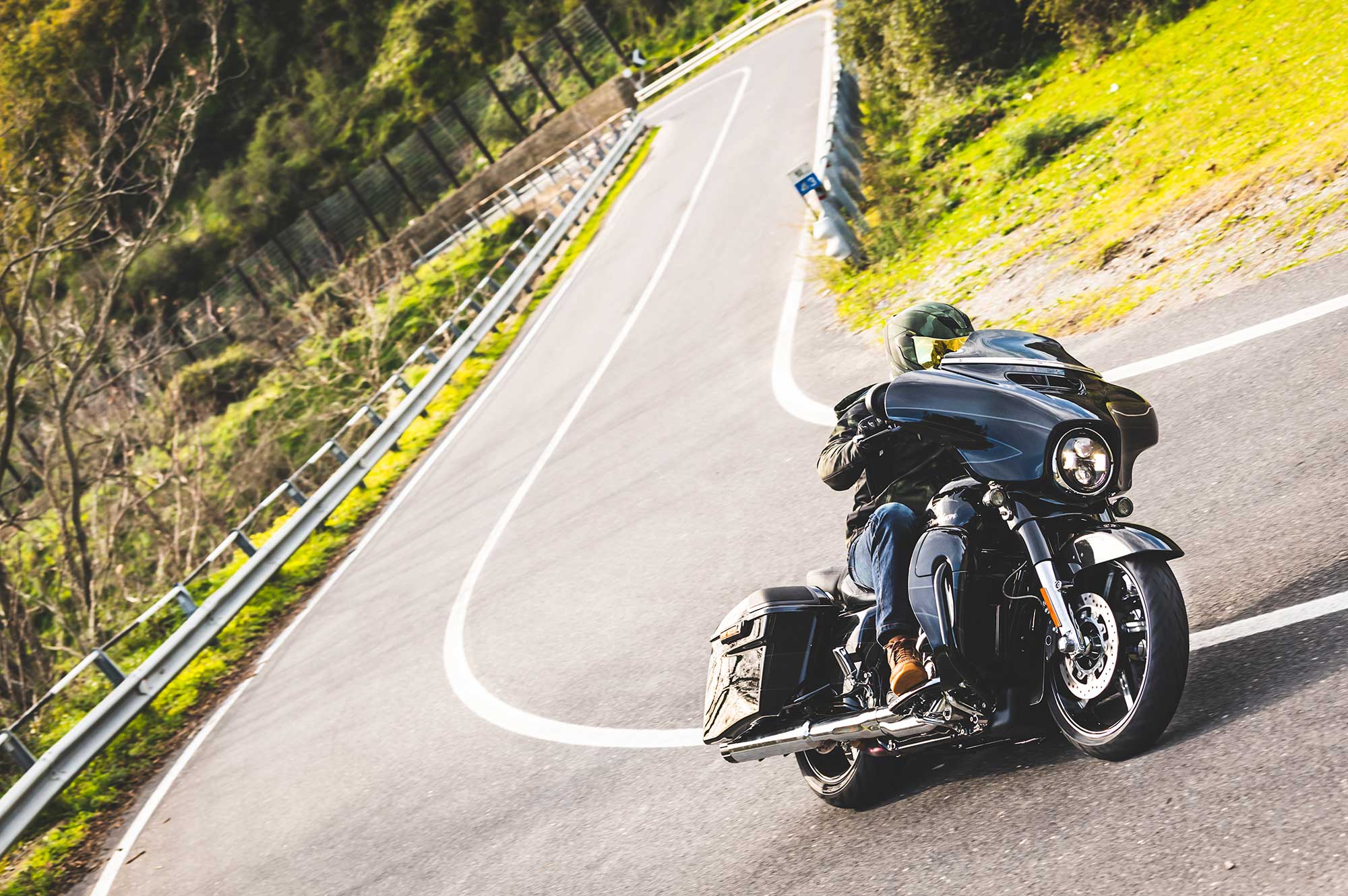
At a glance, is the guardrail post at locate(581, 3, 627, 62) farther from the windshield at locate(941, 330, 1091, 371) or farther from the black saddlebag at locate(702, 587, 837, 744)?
the windshield at locate(941, 330, 1091, 371)

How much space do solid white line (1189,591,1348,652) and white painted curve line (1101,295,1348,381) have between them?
2888 mm

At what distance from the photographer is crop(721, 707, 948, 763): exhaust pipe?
449 centimetres

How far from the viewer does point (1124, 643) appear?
3.88 meters

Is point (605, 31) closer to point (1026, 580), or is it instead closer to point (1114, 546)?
point (1026, 580)

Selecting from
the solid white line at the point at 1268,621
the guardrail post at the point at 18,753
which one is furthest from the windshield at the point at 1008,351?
the guardrail post at the point at 18,753

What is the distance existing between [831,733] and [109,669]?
32.6 ft

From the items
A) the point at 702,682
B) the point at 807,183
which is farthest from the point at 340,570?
the point at 702,682

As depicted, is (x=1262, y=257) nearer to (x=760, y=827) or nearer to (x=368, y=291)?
(x=760, y=827)

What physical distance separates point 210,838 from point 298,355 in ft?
82.5

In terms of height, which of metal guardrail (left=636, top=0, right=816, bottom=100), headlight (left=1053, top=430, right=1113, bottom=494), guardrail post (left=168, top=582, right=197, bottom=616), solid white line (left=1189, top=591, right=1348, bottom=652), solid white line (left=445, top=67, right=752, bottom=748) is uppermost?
metal guardrail (left=636, top=0, right=816, bottom=100)

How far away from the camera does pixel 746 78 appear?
3447cm

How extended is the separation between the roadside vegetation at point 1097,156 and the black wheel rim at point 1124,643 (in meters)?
4.57

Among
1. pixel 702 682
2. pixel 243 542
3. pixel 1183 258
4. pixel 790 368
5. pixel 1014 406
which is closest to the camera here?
pixel 1014 406

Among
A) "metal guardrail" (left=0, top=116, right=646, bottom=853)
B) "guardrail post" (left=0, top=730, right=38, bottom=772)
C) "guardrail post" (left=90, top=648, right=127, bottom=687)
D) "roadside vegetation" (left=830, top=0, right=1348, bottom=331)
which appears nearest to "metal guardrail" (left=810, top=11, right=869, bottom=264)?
"roadside vegetation" (left=830, top=0, right=1348, bottom=331)
